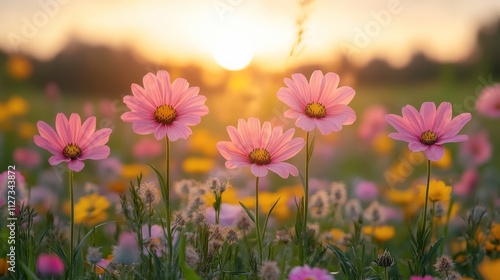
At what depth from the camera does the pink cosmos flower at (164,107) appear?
1.23 metres

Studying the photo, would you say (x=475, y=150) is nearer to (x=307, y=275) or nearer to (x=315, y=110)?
(x=315, y=110)

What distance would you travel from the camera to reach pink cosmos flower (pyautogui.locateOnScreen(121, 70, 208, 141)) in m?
1.23

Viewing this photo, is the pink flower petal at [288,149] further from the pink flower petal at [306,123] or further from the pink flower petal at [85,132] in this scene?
the pink flower petal at [85,132]

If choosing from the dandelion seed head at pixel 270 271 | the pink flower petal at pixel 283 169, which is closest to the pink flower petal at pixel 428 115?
the pink flower petal at pixel 283 169

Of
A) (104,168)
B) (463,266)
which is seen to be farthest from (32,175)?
(463,266)

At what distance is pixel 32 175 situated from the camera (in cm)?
410

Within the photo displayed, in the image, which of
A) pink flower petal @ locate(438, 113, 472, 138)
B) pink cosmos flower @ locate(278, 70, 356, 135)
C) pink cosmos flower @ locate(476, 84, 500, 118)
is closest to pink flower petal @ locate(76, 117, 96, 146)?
pink cosmos flower @ locate(278, 70, 356, 135)

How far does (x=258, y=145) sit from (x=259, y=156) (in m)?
0.03

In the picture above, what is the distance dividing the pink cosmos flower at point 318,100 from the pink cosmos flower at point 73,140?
0.34 metres

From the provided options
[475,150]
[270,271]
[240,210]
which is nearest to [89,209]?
[240,210]

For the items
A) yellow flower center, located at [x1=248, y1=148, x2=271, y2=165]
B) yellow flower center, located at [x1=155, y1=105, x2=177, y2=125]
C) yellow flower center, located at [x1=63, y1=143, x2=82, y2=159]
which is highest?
yellow flower center, located at [x1=155, y1=105, x2=177, y2=125]

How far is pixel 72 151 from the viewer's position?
1262 mm

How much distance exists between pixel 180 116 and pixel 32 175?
10.1 feet

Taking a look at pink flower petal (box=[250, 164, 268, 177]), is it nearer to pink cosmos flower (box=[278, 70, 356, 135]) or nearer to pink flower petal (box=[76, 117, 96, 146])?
pink cosmos flower (box=[278, 70, 356, 135])
